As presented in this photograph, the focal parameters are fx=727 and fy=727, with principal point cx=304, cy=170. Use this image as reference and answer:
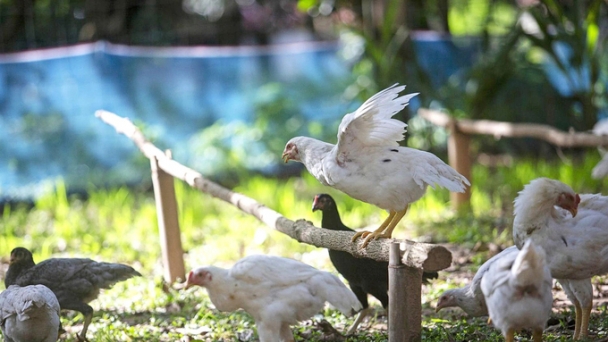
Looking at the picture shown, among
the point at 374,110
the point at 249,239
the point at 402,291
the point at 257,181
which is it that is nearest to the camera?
the point at 402,291

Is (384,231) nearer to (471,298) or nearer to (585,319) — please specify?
(471,298)

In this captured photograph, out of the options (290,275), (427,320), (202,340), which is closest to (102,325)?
(202,340)

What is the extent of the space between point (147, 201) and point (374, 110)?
17.6ft

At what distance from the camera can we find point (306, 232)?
13.0ft

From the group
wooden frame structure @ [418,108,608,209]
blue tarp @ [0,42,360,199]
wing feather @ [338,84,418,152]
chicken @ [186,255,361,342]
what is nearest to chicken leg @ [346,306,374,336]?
chicken @ [186,255,361,342]

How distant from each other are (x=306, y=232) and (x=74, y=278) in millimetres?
1548

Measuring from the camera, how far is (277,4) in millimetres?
12367

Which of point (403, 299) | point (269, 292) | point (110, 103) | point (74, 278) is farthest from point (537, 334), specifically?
point (110, 103)

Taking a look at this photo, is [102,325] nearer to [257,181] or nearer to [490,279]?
[490,279]

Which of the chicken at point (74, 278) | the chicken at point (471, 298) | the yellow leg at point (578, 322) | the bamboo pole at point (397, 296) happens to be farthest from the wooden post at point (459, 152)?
the bamboo pole at point (397, 296)

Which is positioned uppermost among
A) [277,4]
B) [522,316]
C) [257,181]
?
[277,4]

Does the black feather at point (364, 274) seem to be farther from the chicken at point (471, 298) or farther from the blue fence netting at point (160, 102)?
the blue fence netting at point (160, 102)

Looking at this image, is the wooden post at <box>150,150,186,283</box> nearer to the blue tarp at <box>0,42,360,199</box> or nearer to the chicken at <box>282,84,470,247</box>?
the chicken at <box>282,84,470,247</box>

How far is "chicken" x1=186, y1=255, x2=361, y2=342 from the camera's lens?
3803mm
